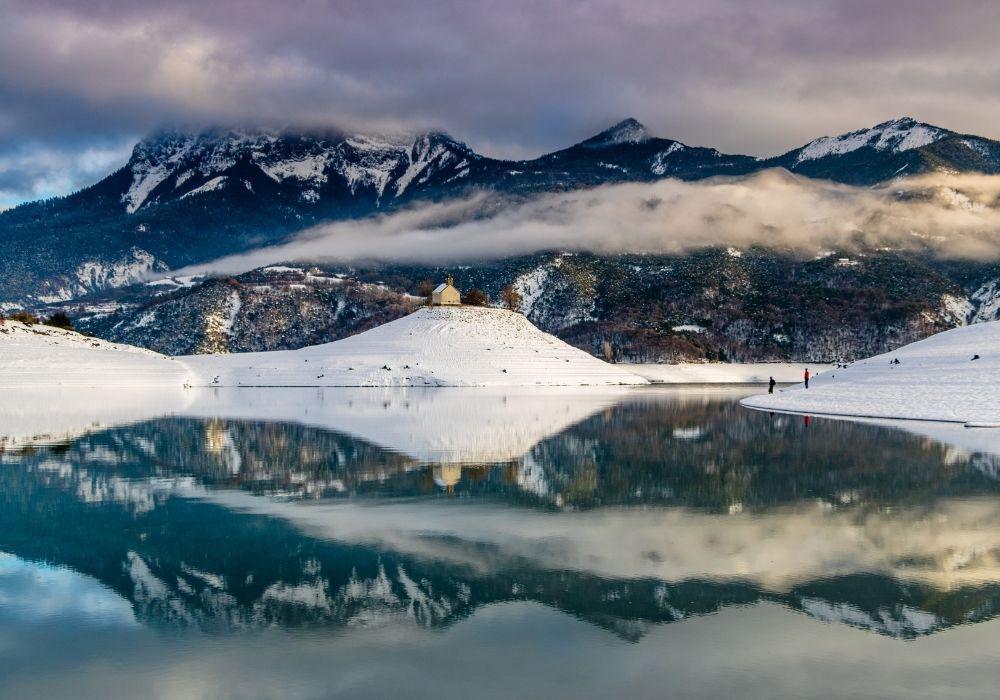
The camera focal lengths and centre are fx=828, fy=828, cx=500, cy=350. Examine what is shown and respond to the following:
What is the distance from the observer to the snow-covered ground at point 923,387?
49.1 metres

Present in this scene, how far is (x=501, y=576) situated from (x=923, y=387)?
50.9 metres

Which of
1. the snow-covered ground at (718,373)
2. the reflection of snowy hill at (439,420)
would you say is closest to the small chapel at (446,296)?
the snow-covered ground at (718,373)

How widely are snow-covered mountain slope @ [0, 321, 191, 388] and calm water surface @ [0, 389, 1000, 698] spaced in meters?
79.1

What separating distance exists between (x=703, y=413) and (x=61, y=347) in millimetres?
90807

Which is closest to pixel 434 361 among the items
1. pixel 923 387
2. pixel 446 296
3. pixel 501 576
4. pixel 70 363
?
pixel 446 296

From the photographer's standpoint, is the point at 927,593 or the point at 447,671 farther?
the point at 927,593

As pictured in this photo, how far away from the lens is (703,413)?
180 feet

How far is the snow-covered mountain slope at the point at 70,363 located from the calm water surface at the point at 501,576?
79088 mm

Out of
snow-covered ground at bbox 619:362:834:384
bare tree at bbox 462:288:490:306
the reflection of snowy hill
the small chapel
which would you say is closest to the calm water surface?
the reflection of snowy hill

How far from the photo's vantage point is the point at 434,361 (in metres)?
122

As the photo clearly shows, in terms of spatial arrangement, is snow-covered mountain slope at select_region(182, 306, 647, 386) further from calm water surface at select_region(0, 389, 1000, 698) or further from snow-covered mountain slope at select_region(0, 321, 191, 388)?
calm water surface at select_region(0, 389, 1000, 698)

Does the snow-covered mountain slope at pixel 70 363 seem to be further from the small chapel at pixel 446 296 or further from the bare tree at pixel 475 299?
the bare tree at pixel 475 299

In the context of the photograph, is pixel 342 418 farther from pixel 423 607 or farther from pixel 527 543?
pixel 423 607

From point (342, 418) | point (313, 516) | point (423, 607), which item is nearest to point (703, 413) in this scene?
point (342, 418)
